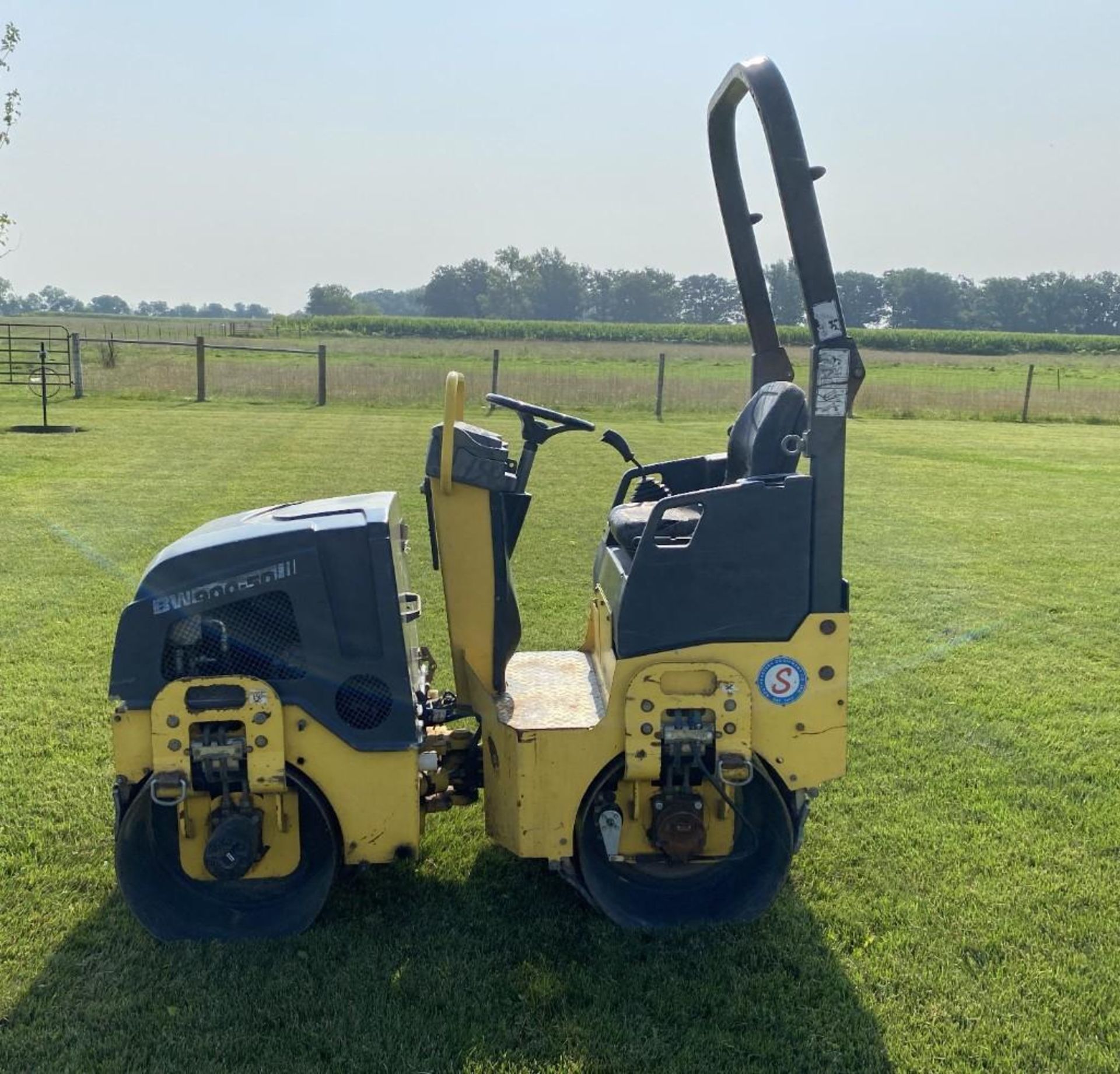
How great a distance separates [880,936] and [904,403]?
2148cm

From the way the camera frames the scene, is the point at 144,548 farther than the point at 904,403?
No

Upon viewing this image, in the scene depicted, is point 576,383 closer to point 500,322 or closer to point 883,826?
point 883,826

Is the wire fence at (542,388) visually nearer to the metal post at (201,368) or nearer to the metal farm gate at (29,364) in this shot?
the metal post at (201,368)

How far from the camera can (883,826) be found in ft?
13.1

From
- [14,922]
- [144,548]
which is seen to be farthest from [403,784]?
[144,548]

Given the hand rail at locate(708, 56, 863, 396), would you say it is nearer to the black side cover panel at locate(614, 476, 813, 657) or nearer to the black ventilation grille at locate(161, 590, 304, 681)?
the black side cover panel at locate(614, 476, 813, 657)

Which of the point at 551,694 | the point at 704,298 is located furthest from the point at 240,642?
the point at 704,298

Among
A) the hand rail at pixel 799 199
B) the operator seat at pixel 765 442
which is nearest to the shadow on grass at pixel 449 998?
the operator seat at pixel 765 442

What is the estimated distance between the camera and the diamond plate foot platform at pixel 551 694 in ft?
11.0

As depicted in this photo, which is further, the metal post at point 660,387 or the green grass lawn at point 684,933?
the metal post at point 660,387

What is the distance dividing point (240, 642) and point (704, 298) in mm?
76424

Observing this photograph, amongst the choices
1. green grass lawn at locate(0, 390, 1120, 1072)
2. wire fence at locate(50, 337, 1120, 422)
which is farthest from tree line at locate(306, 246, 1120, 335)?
green grass lawn at locate(0, 390, 1120, 1072)

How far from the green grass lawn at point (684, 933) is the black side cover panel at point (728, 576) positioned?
0.92 meters

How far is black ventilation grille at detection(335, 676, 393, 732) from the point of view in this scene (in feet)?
10.2
